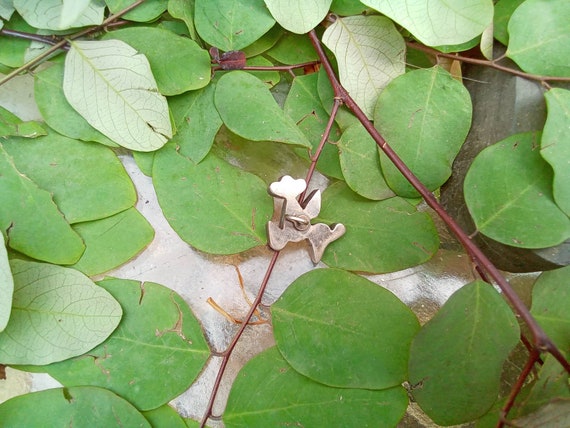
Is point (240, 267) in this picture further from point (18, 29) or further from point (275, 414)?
point (18, 29)

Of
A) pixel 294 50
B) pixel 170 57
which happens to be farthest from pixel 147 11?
pixel 294 50

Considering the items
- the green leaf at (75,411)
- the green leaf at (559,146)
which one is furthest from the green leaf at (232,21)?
the green leaf at (75,411)

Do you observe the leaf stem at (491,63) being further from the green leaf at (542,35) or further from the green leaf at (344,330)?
the green leaf at (344,330)

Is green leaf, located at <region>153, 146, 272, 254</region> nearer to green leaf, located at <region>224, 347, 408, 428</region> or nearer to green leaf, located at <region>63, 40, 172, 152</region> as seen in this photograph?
green leaf, located at <region>63, 40, 172, 152</region>

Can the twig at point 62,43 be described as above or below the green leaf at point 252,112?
above

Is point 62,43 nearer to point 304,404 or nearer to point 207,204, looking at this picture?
point 207,204

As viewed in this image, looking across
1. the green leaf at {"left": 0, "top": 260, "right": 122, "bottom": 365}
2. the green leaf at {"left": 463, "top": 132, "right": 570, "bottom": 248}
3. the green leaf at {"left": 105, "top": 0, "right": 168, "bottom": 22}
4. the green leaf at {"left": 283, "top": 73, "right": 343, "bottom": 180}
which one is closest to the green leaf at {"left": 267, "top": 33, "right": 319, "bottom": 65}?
the green leaf at {"left": 283, "top": 73, "right": 343, "bottom": 180}

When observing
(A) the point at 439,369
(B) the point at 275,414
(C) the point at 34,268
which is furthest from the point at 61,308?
(A) the point at 439,369
